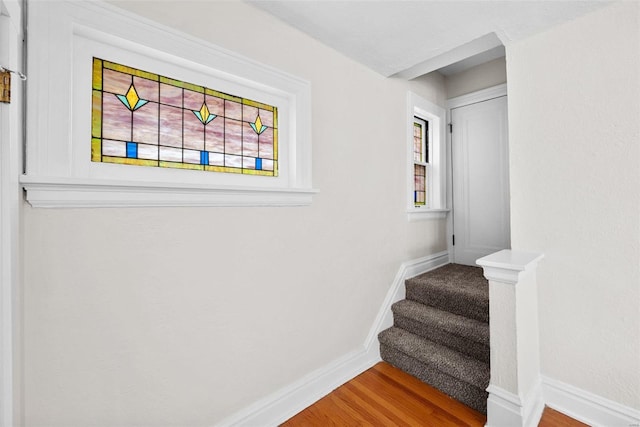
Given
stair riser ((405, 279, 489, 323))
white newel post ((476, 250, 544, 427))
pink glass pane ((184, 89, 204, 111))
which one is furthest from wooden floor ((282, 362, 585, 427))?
pink glass pane ((184, 89, 204, 111))

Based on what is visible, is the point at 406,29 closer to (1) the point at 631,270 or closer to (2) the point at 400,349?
(1) the point at 631,270

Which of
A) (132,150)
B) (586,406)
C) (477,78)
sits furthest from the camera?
(477,78)

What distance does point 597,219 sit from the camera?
1.57 metres

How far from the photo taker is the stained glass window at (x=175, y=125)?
1187 mm

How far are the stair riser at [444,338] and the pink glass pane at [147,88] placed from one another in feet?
Result: 7.39

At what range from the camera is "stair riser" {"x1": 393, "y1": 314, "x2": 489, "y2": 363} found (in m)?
1.84

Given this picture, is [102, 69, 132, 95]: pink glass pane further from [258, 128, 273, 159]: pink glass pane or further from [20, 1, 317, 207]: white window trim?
[258, 128, 273, 159]: pink glass pane

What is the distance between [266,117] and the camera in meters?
1.67

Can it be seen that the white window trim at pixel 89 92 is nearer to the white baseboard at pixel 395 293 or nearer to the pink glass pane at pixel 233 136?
the pink glass pane at pixel 233 136

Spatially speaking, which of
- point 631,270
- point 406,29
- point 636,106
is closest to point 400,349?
point 631,270

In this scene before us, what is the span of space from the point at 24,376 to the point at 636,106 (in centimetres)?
296

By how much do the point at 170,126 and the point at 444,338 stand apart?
7.21 feet

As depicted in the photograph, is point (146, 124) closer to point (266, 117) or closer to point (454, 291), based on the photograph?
point (266, 117)

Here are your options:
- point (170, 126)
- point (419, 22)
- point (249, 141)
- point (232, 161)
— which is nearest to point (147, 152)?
point (170, 126)
